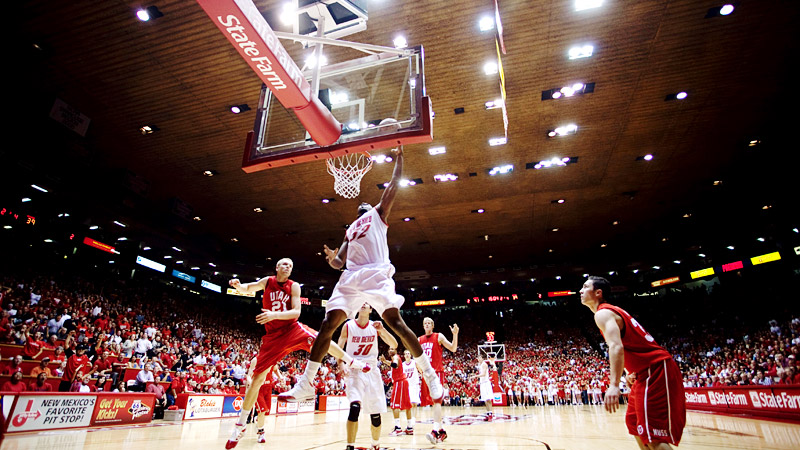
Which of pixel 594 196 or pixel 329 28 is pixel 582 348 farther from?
pixel 329 28

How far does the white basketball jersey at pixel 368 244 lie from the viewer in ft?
14.1

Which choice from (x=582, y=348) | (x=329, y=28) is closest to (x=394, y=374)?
(x=329, y=28)

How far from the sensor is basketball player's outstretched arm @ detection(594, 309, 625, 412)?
3121 millimetres

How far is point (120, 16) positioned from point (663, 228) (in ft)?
69.1

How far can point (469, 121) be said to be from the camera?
442 inches

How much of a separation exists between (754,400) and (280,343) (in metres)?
11.0

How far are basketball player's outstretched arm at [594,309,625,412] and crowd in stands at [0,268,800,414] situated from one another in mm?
10089

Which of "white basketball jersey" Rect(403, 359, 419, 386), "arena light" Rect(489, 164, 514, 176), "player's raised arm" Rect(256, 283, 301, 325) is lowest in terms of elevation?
"white basketball jersey" Rect(403, 359, 419, 386)

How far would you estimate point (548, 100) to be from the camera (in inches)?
415

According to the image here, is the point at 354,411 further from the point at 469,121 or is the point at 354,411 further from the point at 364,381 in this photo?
the point at 469,121

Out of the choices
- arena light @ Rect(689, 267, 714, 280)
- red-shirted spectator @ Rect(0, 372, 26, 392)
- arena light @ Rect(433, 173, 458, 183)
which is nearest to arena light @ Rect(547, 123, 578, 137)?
arena light @ Rect(433, 173, 458, 183)

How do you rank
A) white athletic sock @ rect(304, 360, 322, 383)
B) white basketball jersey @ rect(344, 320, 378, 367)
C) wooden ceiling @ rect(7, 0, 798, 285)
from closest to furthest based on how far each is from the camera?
white athletic sock @ rect(304, 360, 322, 383) → white basketball jersey @ rect(344, 320, 378, 367) → wooden ceiling @ rect(7, 0, 798, 285)

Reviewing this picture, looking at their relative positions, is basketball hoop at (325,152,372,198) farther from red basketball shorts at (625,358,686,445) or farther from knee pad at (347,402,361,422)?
red basketball shorts at (625,358,686,445)

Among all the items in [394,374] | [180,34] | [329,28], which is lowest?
[394,374]
